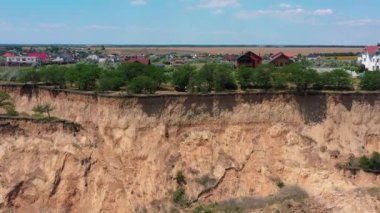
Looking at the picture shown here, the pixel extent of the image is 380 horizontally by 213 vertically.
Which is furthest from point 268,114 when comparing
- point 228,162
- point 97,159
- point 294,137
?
point 97,159

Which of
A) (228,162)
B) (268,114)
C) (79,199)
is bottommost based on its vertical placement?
(79,199)

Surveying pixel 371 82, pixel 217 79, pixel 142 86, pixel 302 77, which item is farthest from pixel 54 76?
pixel 371 82

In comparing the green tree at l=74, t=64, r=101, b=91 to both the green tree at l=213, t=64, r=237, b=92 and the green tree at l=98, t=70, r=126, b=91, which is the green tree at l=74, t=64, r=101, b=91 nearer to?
the green tree at l=98, t=70, r=126, b=91

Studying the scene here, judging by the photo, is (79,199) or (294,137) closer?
(79,199)

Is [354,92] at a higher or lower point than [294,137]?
higher

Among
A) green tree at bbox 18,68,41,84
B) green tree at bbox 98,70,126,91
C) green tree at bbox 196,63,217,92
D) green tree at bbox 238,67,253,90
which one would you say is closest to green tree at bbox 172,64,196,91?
green tree at bbox 196,63,217,92

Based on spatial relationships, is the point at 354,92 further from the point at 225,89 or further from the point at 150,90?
the point at 150,90

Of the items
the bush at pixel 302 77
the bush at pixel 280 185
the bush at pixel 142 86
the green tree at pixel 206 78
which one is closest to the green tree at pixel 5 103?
the bush at pixel 142 86
